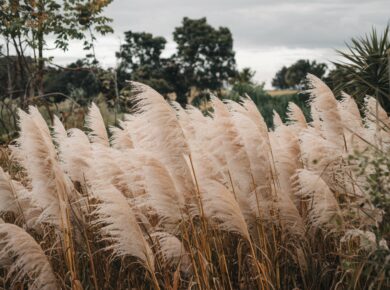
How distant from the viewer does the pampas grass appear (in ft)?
10.4

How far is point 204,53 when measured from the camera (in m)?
50.5

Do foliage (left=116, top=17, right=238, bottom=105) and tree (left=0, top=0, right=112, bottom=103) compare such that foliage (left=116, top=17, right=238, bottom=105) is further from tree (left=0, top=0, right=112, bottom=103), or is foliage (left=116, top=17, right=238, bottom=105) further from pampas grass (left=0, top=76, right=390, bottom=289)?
pampas grass (left=0, top=76, right=390, bottom=289)

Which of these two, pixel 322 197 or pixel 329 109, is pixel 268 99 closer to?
pixel 329 109

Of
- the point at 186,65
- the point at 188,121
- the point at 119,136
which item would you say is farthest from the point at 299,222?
the point at 186,65

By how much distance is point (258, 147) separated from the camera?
3.59 metres

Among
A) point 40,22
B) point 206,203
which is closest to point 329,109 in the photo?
point 206,203

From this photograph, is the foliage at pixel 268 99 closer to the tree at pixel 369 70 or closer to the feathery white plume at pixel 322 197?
the tree at pixel 369 70

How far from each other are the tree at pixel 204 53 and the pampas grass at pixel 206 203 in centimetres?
4549

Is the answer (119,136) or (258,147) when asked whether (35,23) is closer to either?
(119,136)

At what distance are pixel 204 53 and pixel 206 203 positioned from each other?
158 feet

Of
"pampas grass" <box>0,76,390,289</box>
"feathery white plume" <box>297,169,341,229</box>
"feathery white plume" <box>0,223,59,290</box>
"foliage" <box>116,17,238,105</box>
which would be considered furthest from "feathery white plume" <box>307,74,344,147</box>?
"foliage" <box>116,17,238,105</box>

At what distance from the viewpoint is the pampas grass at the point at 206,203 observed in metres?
3.16

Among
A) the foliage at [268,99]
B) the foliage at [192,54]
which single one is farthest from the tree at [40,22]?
the foliage at [192,54]

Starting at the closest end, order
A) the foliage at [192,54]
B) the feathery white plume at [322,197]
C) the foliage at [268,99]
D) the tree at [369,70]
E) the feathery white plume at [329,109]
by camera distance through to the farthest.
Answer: the feathery white plume at [322,197]
the feathery white plume at [329,109]
the tree at [369,70]
the foliage at [268,99]
the foliage at [192,54]
